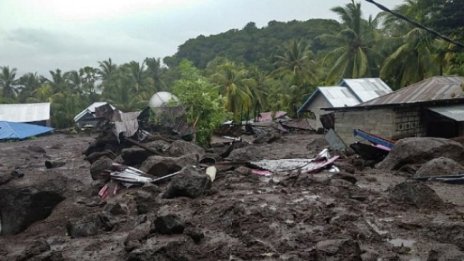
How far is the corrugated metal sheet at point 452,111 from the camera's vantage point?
1527cm

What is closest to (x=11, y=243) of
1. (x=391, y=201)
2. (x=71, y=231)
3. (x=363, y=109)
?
(x=71, y=231)

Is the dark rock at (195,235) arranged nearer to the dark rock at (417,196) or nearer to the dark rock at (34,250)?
the dark rock at (34,250)

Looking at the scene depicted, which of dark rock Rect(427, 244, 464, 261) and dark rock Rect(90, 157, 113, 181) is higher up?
dark rock Rect(427, 244, 464, 261)

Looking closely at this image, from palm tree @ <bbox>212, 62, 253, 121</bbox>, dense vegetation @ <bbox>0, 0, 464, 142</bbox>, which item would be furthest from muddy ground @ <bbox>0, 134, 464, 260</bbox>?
palm tree @ <bbox>212, 62, 253, 121</bbox>

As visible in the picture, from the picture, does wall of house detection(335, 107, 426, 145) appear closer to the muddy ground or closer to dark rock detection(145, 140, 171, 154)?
the muddy ground

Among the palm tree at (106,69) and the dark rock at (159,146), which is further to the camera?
the palm tree at (106,69)

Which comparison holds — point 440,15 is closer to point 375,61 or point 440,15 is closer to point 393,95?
point 393,95

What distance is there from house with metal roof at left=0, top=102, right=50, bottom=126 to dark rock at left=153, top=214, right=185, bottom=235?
133ft

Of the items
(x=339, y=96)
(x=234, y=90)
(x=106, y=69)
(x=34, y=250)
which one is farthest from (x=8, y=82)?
(x=34, y=250)

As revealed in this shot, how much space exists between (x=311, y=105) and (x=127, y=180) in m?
22.9

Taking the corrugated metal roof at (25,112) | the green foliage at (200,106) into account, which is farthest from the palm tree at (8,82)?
the green foliage at (200,106)

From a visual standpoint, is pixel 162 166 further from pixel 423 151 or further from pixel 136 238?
pixel 423 151

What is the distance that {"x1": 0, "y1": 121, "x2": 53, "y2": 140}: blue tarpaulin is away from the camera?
1328 inches

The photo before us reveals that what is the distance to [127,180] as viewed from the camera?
12.1 metres
